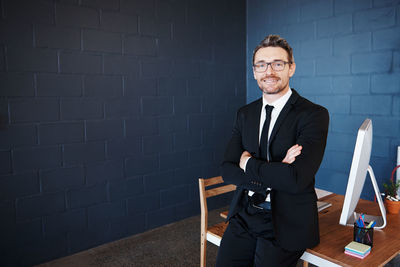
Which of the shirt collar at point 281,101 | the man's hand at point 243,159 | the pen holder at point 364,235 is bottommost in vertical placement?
the pen holder at point 364,235

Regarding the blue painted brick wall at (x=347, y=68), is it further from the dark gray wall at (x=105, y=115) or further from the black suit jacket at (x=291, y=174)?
the black suit jacket at (x=291, y=174)

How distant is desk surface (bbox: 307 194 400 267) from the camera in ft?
4.20

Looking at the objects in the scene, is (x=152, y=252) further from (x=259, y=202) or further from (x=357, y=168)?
(x=357, y=168)

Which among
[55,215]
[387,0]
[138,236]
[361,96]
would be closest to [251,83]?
[361,96]

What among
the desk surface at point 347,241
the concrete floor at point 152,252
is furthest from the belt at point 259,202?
the concrete floor at point 152,252

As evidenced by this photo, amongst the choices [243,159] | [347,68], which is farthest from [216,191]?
[347,68]

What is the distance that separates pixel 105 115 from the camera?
3.05m

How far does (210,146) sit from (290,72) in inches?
93.5

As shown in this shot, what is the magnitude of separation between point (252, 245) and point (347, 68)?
247 cm

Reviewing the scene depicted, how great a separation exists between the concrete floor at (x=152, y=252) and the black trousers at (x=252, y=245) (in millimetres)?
1235

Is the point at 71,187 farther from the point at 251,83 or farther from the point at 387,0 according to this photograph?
the point at 387,0

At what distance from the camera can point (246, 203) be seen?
1655mm

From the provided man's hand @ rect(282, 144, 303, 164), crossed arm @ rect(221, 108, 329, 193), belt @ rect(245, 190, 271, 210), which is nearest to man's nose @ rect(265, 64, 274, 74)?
crossed arm @ rect(221, 108, 329, 193)

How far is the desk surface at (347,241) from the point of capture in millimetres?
1281
